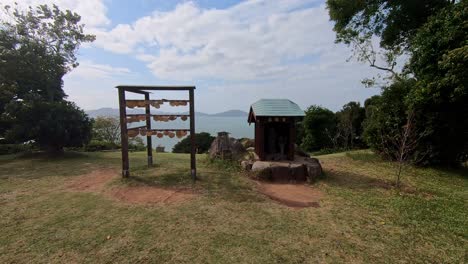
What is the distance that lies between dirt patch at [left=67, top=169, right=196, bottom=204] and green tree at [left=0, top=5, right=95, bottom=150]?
4.73m

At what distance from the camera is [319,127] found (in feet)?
53.1

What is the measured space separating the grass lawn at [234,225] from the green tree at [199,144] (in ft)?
28.5

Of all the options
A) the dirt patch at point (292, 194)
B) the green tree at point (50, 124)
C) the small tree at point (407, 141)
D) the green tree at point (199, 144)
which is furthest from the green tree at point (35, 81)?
the small tree at point (407, 141)

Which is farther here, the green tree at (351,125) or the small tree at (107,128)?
the small tree at (107,128)

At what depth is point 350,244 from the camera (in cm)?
311

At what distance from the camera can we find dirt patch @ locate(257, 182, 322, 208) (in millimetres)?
4749

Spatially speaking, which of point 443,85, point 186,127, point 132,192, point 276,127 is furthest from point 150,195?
point 443,85

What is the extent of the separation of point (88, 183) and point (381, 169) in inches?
350

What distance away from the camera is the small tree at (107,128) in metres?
19.0

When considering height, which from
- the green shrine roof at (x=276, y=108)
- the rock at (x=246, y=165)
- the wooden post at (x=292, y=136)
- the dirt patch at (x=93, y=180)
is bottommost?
the dirt patch at (x=93, y=180)

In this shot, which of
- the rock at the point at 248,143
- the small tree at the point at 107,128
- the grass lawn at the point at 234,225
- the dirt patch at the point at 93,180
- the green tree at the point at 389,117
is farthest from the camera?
the small tree at the point at 107,128

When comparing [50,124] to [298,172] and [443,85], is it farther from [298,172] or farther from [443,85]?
[443,85]

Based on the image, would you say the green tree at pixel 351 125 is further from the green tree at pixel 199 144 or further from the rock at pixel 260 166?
the rock at pixel 260 166

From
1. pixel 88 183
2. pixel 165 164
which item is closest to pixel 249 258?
pixel 88 183
